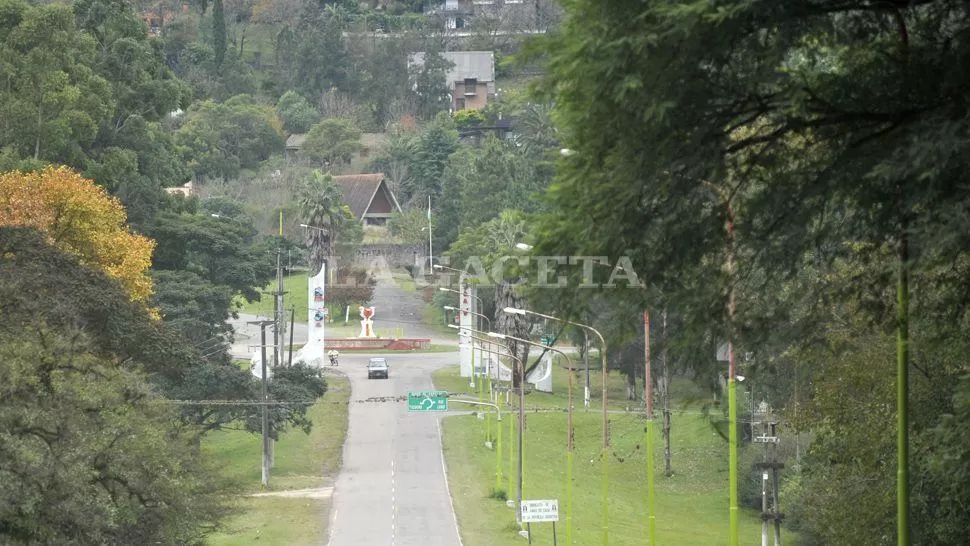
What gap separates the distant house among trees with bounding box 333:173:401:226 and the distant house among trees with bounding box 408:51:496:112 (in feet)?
98.5

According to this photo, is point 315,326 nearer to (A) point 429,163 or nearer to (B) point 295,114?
(A) point 429,163

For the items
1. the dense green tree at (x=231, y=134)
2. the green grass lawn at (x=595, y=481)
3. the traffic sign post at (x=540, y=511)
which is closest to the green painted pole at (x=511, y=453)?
the green grass lawn at (x=595, y=481)

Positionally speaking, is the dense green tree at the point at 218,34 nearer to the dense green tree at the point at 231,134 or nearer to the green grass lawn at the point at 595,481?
the dense green tree at the point at 231,134

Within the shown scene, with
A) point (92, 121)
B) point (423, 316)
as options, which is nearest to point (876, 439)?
point (92, 121)

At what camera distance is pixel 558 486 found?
48875 millimetres

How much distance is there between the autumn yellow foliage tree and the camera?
46031 mm

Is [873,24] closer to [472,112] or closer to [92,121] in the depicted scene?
[92,121]

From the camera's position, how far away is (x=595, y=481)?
50.7 metres

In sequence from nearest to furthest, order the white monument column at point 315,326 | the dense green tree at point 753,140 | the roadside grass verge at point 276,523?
1. the dense green tree at point 753,140
2. the roadside grass verge at point 276,523
3. the white monument column at point 315,326

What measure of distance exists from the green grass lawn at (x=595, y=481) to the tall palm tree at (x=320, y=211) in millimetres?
23256

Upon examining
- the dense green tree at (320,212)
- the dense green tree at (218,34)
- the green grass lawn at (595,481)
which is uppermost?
the dense green tree at (218,34)

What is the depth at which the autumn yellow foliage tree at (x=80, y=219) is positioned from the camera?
46.0 meters

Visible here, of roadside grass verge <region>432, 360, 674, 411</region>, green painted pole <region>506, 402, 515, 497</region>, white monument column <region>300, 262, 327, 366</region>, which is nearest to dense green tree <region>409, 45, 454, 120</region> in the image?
roadside grass verge <region>432, 360, 674, 411</region>

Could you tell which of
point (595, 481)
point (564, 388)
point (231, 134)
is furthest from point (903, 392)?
point (231, 134)
